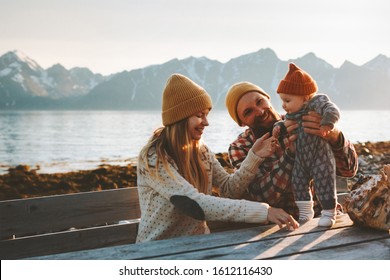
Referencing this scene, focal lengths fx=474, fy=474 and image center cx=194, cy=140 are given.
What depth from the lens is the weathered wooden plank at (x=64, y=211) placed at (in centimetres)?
353

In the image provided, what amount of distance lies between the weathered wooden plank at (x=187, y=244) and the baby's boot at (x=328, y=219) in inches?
1.6

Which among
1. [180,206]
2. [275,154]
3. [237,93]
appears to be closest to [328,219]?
[180,206]

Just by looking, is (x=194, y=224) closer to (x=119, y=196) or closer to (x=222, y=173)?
(x=222, y=173)

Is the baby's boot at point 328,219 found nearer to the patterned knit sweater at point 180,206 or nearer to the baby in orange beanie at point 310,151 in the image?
the baby in orange beanie at point 310,151

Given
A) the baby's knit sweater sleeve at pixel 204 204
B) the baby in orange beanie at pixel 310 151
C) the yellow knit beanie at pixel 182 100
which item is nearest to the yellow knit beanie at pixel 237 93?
the baby in orange beanie at pixel 310 151

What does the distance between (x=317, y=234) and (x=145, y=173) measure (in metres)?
1.14

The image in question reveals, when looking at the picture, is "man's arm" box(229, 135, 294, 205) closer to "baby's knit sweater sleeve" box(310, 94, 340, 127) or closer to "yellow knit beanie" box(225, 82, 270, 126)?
"baby's knit sweater sleeve" box(310, 94, 340, 127)

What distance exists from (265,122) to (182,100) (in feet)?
3.26

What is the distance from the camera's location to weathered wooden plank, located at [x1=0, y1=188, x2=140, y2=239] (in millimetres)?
3525

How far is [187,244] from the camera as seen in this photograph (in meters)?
2.47

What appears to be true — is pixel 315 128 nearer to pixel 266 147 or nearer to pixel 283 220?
pixel 266 147

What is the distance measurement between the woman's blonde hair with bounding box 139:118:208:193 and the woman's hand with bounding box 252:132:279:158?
0.43 meters
